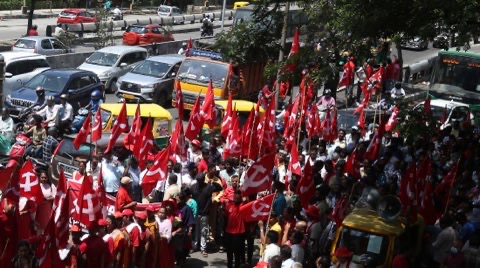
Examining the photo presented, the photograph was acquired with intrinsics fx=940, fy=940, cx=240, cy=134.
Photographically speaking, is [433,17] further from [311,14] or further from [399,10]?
[311,14]

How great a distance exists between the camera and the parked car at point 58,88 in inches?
914

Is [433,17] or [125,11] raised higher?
[433,17]

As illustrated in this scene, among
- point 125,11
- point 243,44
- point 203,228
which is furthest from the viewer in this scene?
point 125,11

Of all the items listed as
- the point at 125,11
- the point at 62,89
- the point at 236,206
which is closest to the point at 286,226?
the point at 236,206

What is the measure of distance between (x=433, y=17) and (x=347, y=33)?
1.95 m

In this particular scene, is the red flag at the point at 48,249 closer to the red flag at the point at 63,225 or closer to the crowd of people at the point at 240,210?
the crowd of people at the point at 240,210

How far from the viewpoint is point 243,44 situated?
1647cm

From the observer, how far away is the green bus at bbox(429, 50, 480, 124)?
29.8 metres

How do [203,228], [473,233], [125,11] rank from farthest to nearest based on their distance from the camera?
1. [125,11]
2. [203,228]
3. [473,233]

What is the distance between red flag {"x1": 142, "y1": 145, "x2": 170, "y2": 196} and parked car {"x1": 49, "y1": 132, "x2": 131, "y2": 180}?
1680mm

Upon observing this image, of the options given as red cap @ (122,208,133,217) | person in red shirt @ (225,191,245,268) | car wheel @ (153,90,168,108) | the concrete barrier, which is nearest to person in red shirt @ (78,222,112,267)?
red cap @ (122,208,133,217)

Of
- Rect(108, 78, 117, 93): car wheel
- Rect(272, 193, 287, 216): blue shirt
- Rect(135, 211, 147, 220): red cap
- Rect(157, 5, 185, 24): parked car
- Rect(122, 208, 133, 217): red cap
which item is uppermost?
Rect(122, 208, 133, 217): red cap

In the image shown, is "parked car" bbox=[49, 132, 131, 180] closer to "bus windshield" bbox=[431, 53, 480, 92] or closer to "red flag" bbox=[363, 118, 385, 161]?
"red flag" bbox=[363, 118, 385, 161]

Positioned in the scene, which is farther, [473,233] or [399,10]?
[399,10]
